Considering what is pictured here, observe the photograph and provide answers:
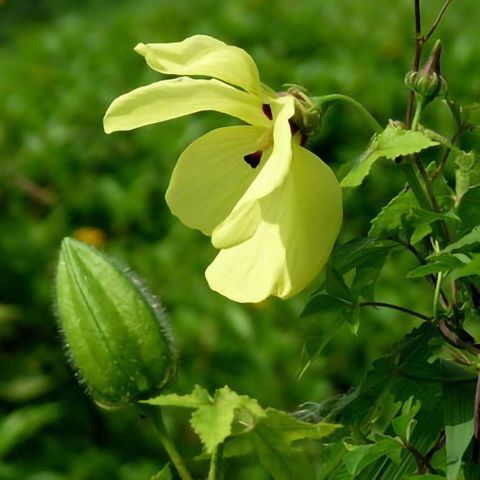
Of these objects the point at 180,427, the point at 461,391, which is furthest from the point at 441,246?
the point at 180,427

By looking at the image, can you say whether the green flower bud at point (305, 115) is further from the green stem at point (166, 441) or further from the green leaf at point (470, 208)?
the green stem at point (166, 441)

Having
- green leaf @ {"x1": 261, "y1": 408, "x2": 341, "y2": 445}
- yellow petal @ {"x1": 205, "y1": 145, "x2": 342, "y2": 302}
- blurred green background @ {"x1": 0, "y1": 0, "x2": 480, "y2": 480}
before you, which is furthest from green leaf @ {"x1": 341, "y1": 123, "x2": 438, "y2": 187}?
blurred green background @ {"x1": 0, "y1": 0, "x2": 480, "y2": 480}

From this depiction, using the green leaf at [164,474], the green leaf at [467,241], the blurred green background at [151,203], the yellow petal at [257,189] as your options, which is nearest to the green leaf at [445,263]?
the green leaf at [467,241]

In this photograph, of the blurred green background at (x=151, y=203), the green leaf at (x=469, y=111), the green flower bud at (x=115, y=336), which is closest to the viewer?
the green leaf at (x=469, y=111)

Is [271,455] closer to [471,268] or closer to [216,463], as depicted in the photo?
[216,463]

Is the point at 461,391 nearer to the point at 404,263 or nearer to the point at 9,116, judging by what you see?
the point at 404,263

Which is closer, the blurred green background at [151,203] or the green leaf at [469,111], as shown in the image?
the green leaf at [469,111]
